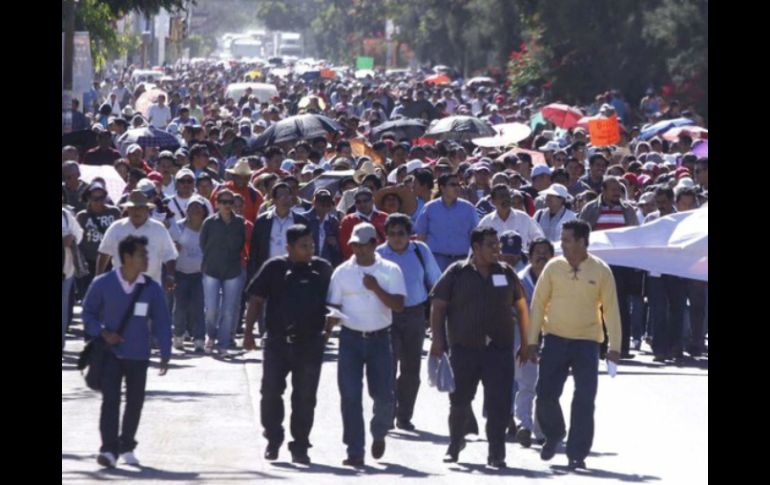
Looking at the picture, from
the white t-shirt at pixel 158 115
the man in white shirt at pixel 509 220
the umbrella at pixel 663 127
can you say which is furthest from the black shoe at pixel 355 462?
the white t-shirt at pixel 158 115

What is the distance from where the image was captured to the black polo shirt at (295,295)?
516 inches

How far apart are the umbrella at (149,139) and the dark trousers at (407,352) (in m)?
13.1

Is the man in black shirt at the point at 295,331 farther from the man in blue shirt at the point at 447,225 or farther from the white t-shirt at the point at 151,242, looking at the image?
A: the man in blue shirt at the point at 447,225

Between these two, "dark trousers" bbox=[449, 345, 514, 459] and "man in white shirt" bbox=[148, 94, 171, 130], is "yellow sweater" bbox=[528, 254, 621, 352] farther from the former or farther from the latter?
"man in white shirt" bbox=[148, 94, 171, 130]

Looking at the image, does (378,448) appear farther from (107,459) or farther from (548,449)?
(107,459)

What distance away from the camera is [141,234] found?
16.8 m

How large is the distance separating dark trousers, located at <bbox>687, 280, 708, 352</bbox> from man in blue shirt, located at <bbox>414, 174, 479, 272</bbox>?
2.51 meters

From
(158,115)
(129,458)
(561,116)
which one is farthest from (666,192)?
(158,115)

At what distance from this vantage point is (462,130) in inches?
1210

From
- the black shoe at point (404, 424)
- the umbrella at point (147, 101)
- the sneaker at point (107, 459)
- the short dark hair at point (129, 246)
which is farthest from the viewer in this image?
the umbrella at point (147, 101)

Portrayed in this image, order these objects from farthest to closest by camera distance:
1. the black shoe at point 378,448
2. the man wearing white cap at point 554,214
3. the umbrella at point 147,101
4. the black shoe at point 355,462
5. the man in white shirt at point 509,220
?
the umbrella at point 147,101 → the man wearing white cap at point 554,214 → the man in white shirt at point 509,220 → the black shoe at point 378,448 → the black shoe at point 355,462

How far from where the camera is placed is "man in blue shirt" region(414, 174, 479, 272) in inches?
714
